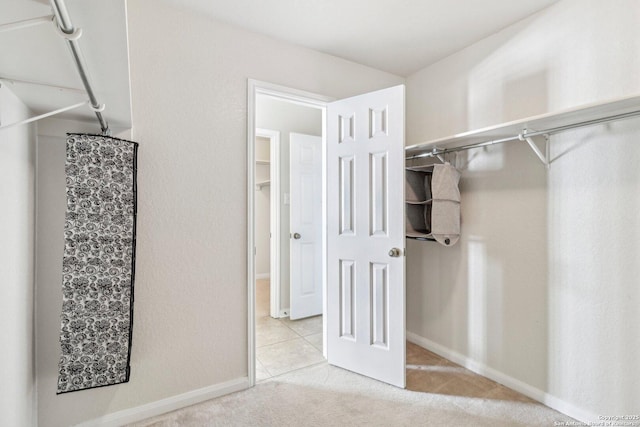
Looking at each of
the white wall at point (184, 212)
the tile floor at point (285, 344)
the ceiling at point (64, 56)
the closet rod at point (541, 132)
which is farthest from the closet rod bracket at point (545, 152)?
the tile floor at point (285, 344)

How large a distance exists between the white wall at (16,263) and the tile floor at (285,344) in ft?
4.40

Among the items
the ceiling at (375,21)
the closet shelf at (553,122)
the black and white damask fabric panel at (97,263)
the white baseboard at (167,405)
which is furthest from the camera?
the ceiling at (375,21)

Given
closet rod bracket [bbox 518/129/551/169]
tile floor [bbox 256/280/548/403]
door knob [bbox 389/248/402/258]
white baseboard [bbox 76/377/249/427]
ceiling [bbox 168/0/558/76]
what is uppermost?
ceiling [bbox 168/0/558/76]

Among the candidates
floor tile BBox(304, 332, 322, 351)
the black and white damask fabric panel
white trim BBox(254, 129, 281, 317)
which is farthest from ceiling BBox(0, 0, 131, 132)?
floor tile BBox(304, 332, 322, 351)

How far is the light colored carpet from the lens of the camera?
5.94ft

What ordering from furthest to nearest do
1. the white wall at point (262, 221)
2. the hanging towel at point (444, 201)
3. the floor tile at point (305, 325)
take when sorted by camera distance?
the white wall at point (262, 221), the floor tile at point (305, 325), the hanging towel at point (444, 201)

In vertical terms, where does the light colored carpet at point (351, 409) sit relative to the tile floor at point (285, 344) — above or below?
below

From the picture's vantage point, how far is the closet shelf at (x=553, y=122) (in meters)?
1.46

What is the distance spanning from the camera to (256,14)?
2.00 metres

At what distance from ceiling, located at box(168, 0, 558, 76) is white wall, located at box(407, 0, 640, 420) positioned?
20cm

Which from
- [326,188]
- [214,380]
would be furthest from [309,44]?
[214,380]

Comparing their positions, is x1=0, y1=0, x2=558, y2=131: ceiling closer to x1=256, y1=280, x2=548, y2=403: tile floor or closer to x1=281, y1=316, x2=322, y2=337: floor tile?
x1=256, y1=280, x2=548, y2=403: tile floor

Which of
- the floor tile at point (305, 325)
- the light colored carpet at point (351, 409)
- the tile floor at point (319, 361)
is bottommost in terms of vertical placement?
the light colored carpet at point (351, 409)

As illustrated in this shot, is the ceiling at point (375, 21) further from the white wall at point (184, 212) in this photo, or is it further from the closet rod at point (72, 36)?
the closet rod at point (72, 36)
